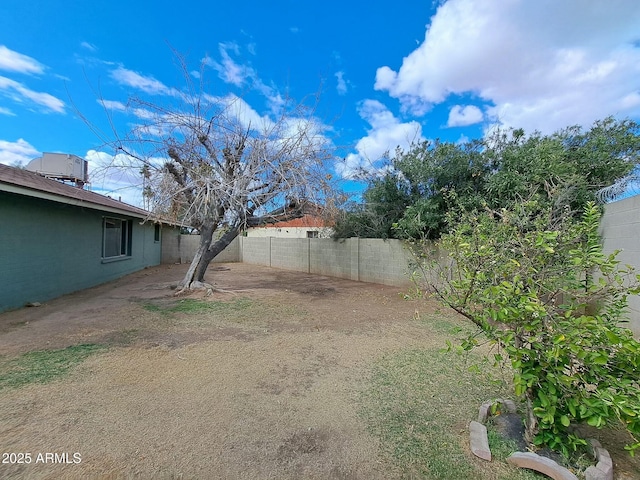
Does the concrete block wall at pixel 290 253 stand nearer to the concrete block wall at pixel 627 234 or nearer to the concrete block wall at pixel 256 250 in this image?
the concrete block wall at pixel 256 250

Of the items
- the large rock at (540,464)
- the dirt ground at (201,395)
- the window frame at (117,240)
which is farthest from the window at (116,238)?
the large rock at (540,464)

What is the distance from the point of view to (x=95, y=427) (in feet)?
7.13

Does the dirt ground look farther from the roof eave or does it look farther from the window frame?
the window frame

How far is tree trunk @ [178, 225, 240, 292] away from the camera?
7777 mm

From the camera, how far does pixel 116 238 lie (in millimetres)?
9977

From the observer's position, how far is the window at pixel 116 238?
9078 millimetres

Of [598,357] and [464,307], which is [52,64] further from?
[598,357]

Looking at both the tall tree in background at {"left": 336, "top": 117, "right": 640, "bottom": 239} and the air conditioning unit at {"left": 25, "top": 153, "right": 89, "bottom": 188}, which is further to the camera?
the air conditioning unit at {"left": 25, "top": 153, "right": 89, "bottom": 188}

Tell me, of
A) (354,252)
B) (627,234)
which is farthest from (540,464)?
(354,252)

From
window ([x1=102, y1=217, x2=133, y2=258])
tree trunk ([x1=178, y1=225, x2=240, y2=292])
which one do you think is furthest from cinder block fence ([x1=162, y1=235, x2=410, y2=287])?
window ([x1=102, y1=217, x2=133, y2=258])

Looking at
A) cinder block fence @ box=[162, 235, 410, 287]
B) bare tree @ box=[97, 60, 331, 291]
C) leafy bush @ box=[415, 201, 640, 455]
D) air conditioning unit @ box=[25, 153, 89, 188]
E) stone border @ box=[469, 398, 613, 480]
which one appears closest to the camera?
leafy bush @ box=[415, 201, 640, 455]

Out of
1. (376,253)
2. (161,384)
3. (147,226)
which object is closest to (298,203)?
(376,253)

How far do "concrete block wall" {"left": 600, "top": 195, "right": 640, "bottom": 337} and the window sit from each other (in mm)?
11990

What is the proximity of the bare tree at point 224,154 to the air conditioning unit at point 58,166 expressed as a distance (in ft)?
14.0
